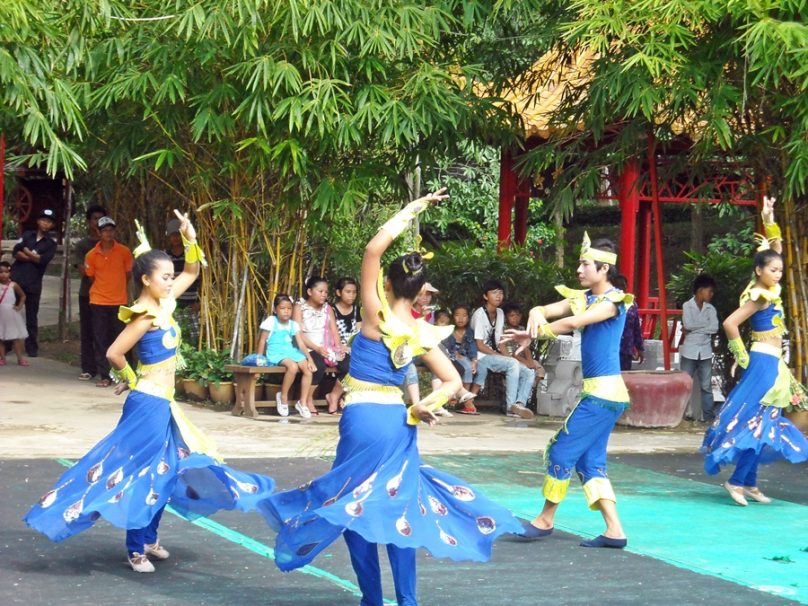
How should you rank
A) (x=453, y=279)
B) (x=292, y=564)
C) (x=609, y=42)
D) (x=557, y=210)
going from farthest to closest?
(x=453, y=279)
(x=557, y=210)
(x=609, y=42)
(x=292, y=564)

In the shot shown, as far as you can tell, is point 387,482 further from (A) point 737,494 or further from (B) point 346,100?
(B) point 346,100

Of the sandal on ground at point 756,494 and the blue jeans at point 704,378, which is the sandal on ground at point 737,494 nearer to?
the sandal on ground at point 756,494

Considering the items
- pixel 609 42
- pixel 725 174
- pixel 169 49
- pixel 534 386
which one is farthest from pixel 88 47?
pixel 725 174

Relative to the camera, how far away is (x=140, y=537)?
19.5 ft

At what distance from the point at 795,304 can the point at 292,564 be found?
735 centimetres

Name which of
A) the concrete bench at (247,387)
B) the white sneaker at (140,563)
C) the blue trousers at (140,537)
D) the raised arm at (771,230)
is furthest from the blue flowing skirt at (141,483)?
the concrete bench at (247,387)

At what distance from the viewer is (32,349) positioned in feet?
48.6

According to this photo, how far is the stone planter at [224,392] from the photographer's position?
11875mm

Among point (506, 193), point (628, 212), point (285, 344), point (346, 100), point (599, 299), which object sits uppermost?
point (346, 100)

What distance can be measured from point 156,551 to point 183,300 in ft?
25.9

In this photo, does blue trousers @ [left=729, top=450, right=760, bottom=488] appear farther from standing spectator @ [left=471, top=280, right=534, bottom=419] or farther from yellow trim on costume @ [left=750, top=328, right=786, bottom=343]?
standing spectator @ [left=471, top=280, right=534, bottom=419]

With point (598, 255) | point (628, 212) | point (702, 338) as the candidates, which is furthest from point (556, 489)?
point (628, 212)

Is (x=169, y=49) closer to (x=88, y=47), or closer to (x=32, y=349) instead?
(x=88, y=47)

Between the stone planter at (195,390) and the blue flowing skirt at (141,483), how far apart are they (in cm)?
600
